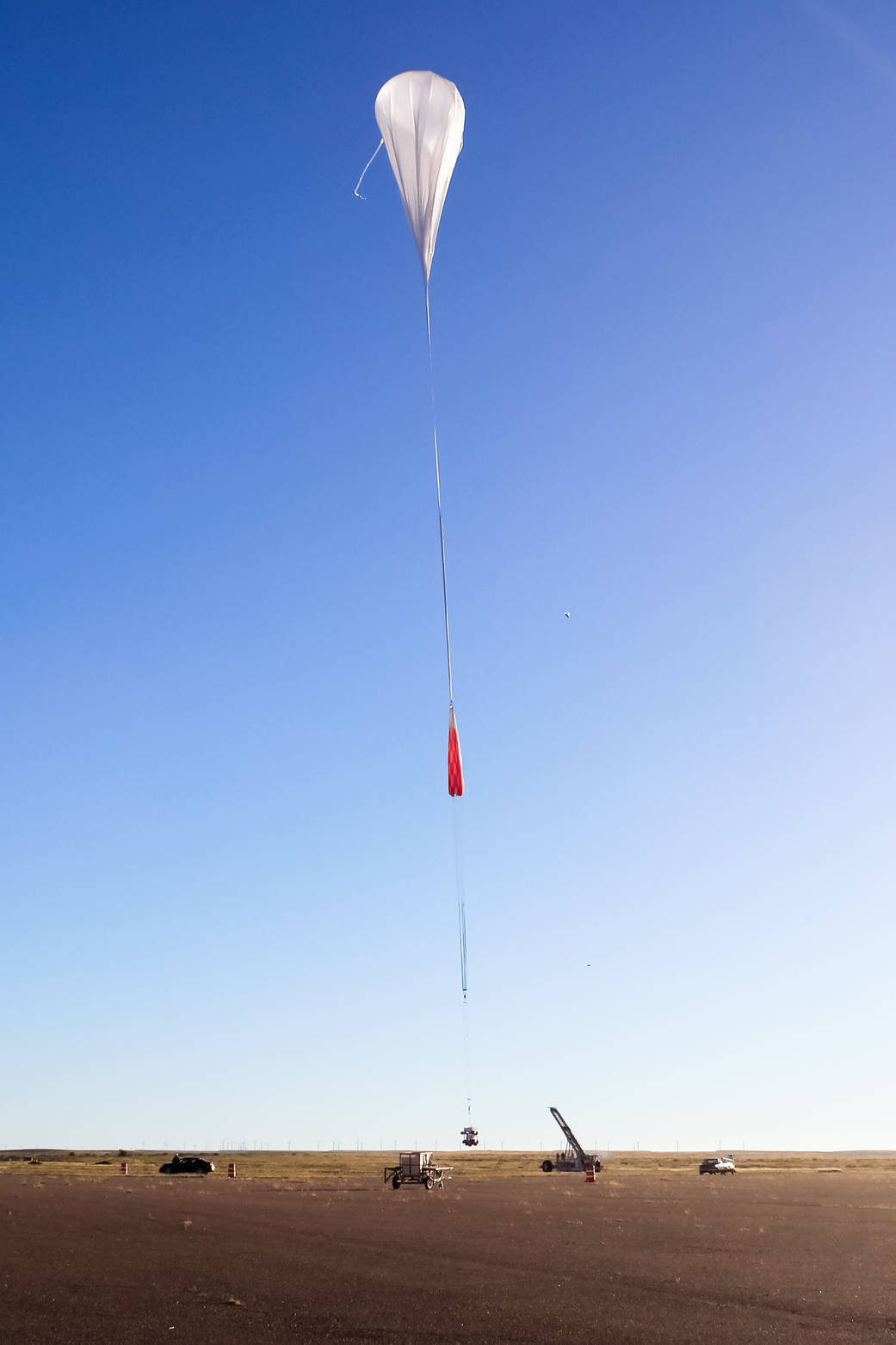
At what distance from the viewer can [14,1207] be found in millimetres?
36594

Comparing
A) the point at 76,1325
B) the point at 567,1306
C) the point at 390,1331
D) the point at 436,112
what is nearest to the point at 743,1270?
the point at 567,1306

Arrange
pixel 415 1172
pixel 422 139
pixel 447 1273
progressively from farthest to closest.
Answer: pixel 415 1172 < pixel 422 139 < pixel 447 1273

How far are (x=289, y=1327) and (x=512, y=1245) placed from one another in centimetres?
1150

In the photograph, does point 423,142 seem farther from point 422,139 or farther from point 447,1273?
point 447,1273

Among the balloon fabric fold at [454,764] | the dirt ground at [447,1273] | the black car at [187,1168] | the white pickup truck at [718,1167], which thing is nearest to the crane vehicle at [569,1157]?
the white pickup truck at [718,1167]

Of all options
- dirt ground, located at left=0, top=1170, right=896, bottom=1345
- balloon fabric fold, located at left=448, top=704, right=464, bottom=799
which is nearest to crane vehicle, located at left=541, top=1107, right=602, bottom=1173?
dirt ground, located at left=0, top=1170, right=896, bottom=1345

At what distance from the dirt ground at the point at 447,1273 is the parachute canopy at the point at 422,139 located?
16.3 meters

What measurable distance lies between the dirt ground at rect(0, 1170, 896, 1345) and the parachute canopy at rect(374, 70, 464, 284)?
16.3 m

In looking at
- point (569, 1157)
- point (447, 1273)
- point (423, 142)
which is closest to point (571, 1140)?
point (569, 1157)

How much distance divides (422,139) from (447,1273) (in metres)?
19.1

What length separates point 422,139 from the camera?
65.9 ft

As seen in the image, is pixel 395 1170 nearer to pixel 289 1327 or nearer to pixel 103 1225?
pixel 103 1225

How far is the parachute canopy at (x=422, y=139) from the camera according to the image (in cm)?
1992

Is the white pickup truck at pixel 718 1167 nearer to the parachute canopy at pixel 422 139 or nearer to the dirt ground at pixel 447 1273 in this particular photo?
the dirt ground at pixel 447 1273
